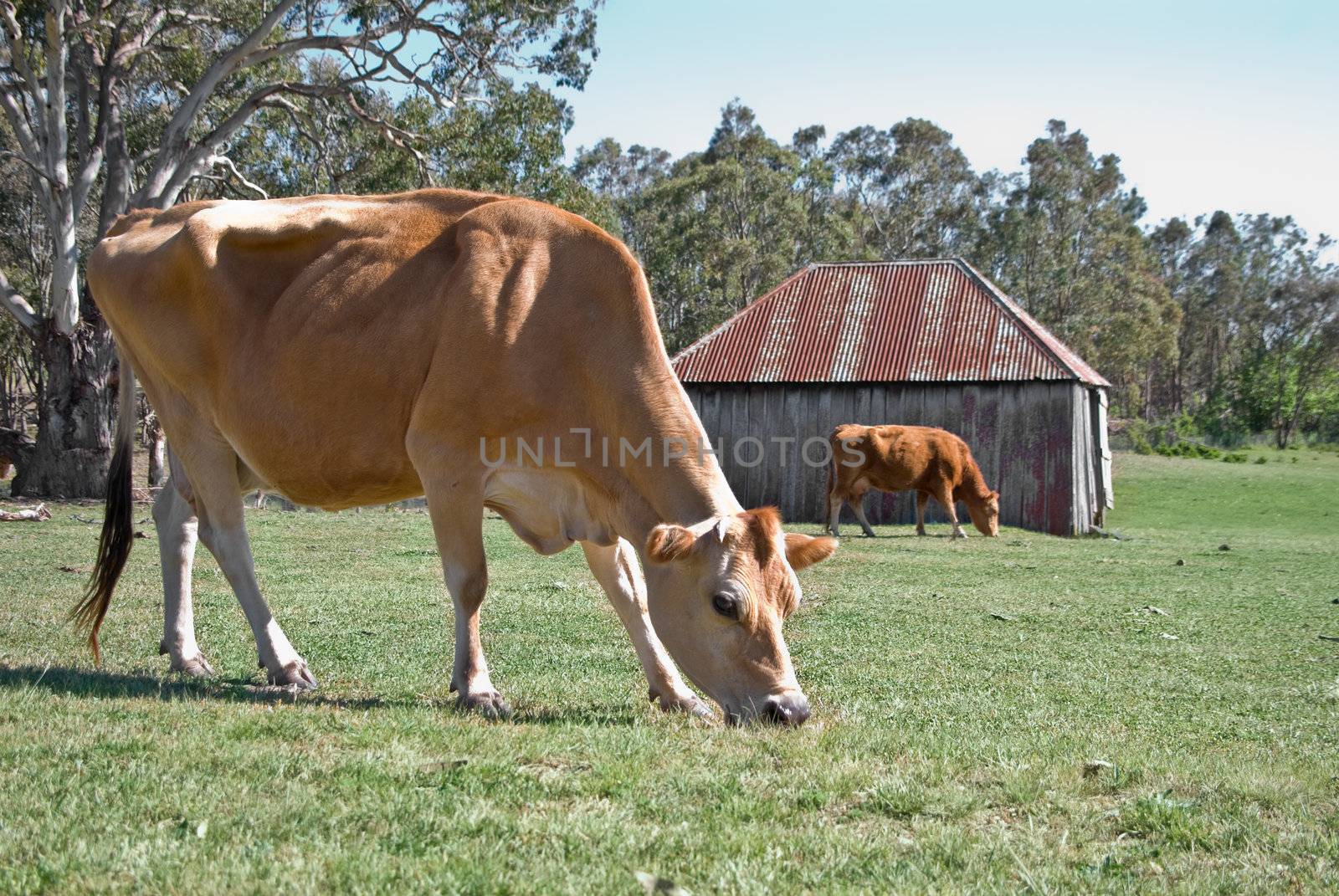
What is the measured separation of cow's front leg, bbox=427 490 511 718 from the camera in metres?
5.92

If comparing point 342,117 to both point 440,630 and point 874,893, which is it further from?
point 874,893

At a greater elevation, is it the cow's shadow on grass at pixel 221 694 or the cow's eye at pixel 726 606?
the cow's eye at pixel 726 606

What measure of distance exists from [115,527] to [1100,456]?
Answer: 24.2 m

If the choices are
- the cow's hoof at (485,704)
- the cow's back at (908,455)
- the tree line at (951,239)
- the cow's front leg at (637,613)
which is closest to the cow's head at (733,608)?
the cow's front leg at (637,613)

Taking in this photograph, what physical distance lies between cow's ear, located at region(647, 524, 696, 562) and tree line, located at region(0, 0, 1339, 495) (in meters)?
22.0

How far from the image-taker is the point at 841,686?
689cm

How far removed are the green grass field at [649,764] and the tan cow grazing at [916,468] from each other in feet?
42.4

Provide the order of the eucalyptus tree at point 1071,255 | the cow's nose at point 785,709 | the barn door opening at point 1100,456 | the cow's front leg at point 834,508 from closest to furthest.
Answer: the cow's nose at point 785,709
the cow's front leg at point 834,508
the barn door opening at point 1100,456
the eucalyptus tree at point 1071,255

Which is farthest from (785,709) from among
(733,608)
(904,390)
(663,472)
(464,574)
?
(904,390)

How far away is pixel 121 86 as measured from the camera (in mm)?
27750

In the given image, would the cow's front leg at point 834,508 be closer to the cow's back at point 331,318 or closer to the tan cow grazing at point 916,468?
the tan cow grazing at point 916,468

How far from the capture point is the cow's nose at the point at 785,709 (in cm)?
508

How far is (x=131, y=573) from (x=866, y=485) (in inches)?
590

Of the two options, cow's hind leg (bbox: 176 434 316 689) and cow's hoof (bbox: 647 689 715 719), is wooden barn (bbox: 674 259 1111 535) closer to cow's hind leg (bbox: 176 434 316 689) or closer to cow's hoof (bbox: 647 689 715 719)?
cow's hind leg (bbox: 176 434 316 689)
